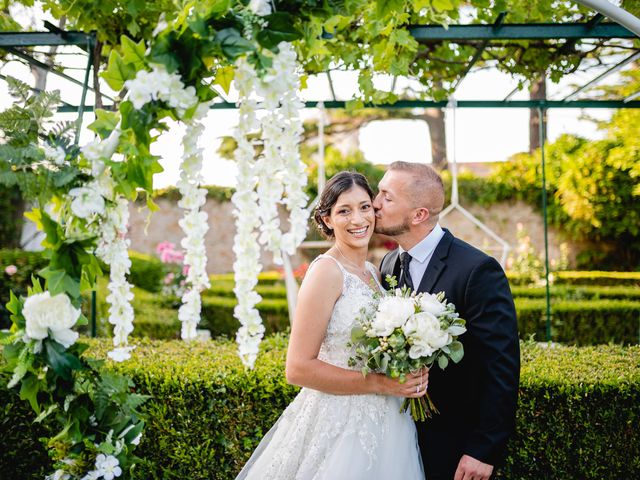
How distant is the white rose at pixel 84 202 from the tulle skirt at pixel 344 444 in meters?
1.20

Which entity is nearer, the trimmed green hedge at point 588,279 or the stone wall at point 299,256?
the trimmed green hedge at point 588,279

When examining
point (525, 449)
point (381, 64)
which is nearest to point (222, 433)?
point (525, 449)

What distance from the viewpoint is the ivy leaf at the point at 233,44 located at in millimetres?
1564

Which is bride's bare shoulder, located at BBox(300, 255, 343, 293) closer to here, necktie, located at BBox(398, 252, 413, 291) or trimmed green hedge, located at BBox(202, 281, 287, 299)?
necktie, located at BBox(398, 252, 413, 291)

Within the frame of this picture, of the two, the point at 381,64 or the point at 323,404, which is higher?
the point at 381,64

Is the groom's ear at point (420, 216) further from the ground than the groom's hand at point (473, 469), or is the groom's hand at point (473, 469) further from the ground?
the groom's ear at point (420, 216)

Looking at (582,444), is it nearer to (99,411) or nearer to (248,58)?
(99,411)

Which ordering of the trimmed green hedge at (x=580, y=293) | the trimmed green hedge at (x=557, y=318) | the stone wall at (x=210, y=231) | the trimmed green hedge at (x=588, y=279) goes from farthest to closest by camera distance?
the stone wall at (x=210, y=231), the trimmed green hedge at (x=588, y=279), the trimmed green hedge at (x=580, y=293), the trimmed green hedge at (x=557, y=318)

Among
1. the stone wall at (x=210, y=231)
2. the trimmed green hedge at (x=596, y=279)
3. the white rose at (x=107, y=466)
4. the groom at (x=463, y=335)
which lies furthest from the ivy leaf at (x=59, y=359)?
the stone wall at (x=210, y=231)

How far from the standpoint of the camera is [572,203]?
41.5 feet

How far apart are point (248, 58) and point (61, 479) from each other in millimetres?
1443

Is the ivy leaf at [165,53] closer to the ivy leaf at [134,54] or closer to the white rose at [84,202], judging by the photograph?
the ivy leaf at [134,54]

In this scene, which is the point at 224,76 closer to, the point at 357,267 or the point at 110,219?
the point at 110,219

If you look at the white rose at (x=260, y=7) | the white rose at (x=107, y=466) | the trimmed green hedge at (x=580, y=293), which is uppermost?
the white rose at (x=260, y=7)
